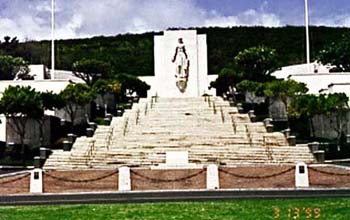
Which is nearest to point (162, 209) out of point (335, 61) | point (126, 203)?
point (126, 203)

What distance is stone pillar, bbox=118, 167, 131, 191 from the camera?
2724 centimetres

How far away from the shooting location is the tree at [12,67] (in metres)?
65.8

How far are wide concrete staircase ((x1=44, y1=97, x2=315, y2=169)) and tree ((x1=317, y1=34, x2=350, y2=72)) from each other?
776 inches

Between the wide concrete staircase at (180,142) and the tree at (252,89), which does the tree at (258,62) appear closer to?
the tree at (252,89)

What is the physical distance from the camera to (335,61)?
63.0 m

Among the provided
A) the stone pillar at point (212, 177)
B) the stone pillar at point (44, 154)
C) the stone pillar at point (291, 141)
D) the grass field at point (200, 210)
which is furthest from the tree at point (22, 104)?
the grass field at point (200, 210)

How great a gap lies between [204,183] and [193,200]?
22.3ft

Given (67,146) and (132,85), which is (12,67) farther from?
(67,146)

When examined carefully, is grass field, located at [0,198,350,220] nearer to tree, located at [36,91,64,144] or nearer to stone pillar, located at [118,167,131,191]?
stone pillar, located at [118,167,131,191]

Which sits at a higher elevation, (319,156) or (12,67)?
(12,67)

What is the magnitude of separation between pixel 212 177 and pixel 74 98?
1984 centimetres
